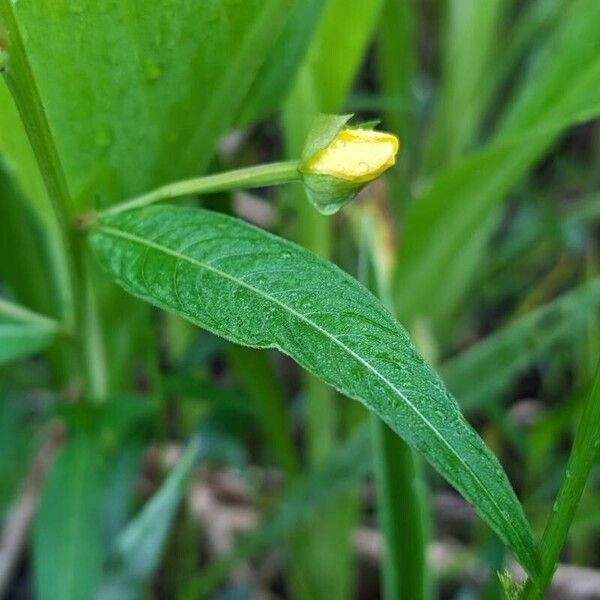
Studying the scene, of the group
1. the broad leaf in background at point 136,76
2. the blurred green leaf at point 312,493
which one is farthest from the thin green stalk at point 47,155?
the blurred green leaf at point 312,493

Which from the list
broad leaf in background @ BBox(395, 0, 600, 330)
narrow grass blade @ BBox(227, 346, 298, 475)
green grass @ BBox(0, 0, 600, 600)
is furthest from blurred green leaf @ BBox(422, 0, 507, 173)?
narrow grass blade @ BBox(227, 346, 298, 475)

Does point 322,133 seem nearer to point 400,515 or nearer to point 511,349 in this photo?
point 400,515

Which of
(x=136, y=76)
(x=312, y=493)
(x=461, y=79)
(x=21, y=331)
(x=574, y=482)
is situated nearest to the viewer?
(x=574, y=482)

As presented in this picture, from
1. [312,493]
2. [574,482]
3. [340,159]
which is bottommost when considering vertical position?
[312,493]

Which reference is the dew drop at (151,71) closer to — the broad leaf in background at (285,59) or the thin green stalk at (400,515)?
the broad leaf in background at (285,59)

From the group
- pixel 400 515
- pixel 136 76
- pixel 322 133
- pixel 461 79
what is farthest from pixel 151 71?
pixel 461 79

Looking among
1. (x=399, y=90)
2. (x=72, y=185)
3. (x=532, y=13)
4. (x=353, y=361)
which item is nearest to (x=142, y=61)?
(x=72, y=185)
